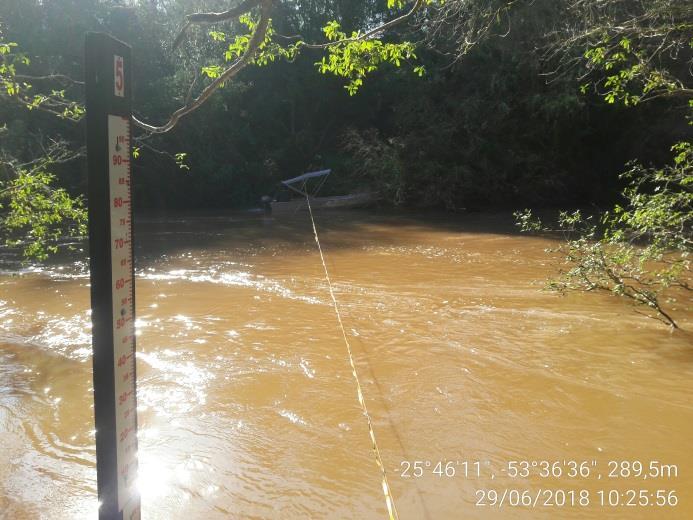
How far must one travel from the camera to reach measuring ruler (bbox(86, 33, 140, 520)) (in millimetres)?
1544

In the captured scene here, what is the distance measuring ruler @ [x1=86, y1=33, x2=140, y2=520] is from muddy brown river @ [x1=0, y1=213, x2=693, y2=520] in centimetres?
175

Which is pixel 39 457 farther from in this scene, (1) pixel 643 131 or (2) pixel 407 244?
(1) pixel 643 131

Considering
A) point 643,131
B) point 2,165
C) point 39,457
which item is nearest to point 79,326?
point 2,165

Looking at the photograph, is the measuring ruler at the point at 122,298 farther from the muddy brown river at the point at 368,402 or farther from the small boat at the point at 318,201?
the small boat at the point at 318,201

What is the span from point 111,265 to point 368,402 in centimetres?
322

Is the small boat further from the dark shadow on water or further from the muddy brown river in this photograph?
the muddy brown river

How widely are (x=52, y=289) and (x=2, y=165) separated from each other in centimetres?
295

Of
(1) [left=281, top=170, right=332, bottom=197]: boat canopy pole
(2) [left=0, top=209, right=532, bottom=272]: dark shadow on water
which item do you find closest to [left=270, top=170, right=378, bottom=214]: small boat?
(1) [left=281, top=170, right=332, bottom=197]: boat canopy pole

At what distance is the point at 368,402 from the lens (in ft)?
14.8

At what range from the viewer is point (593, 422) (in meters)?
4.10

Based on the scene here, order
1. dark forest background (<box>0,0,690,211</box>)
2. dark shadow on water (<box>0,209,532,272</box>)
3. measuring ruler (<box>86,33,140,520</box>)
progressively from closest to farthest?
1. measuring ruler (<box>86,33,140,520</box>)
2. dark shadow on water (<box>0,209,532,272</box>)
3. dark forest background (<box>0,0,690,211</box>)

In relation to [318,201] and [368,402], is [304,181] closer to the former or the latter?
[318,201]

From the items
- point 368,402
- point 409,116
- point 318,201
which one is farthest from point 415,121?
point 368,402

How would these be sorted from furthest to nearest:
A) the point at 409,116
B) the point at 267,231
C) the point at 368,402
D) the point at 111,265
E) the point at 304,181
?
the point at 304,181 → the point at 409,116 → the point at 267,231 → the point at 368,402 → the point at 111,265
